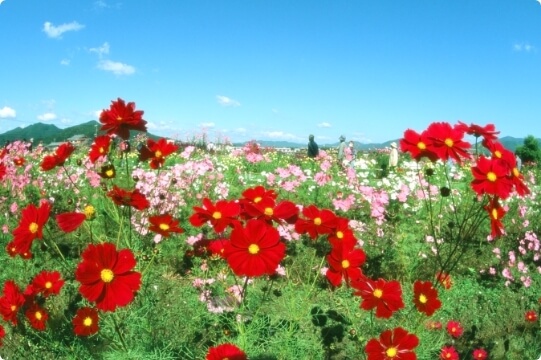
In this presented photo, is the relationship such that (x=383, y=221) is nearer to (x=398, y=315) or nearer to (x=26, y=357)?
(x=398, y=315)

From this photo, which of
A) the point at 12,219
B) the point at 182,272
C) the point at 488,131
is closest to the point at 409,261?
the point at 182,272

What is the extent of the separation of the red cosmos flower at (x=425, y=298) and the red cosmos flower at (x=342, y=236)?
1.20ft

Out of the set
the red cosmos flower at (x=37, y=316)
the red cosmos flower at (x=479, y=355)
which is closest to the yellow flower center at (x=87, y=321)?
the red cosmos flower at (x=37, y=316)

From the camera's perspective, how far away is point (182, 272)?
Result: 3988 millimetres

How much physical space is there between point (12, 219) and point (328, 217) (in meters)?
3.99

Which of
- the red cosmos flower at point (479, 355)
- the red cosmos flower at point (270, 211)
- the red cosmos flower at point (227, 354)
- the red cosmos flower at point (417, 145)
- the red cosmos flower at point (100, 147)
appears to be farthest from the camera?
the red cosmos flower at point (479, 355)

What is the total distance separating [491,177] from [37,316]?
5.76 ft

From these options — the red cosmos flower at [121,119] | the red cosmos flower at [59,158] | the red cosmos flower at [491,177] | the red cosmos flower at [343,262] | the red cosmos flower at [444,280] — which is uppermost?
the red cosmos flower at [121,119]

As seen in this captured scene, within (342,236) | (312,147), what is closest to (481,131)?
(342,236)

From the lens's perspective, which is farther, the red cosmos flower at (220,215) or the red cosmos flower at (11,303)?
the red cosmos flower at (11,303)

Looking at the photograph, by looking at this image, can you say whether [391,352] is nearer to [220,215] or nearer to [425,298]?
[425,298]

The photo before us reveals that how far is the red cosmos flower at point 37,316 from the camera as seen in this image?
1.86 meters

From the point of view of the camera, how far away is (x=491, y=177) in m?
1.44

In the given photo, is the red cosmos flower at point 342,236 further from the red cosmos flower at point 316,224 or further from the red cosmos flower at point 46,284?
the red cosmos flower at point 46,284
